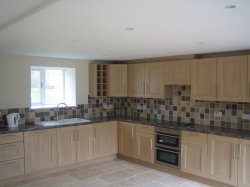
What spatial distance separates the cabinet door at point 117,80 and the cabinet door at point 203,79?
5.73 ft

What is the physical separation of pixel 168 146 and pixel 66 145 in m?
1.92

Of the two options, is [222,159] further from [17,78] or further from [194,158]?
[17,78]

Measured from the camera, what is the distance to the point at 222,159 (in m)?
3.95

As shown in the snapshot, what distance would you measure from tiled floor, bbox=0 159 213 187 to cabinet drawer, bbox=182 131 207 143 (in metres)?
0.71

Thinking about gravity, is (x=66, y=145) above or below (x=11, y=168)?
above

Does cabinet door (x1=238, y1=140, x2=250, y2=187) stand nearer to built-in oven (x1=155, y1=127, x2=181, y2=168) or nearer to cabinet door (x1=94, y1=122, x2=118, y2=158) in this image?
built-in oven (x1=155, y1=127, x2=181, y2=168)

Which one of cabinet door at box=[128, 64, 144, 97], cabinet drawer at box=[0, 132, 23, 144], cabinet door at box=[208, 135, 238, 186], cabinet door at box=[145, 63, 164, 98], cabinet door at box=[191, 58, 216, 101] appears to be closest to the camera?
cabinet door at box=[208, 135, 238, 186]

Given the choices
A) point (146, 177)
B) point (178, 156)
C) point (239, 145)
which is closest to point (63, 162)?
point (146, 177)

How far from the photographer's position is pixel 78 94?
221 inches

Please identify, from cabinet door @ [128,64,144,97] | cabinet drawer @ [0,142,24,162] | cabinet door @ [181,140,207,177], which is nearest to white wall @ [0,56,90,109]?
cabinet drawer @ [0,142,24,162]

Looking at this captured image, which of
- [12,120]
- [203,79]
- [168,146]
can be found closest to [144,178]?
[168,146]

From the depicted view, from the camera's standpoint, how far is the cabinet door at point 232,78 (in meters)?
3.95

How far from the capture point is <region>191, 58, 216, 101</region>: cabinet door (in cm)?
430

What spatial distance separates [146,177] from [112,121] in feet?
4.91
